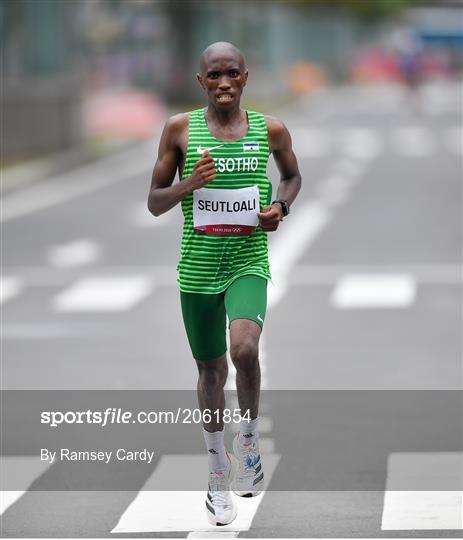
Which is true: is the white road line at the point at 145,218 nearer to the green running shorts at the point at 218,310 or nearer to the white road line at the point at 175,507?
the white road line at the point at 175,507

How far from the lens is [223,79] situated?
6508mm

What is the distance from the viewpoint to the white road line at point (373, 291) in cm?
1416

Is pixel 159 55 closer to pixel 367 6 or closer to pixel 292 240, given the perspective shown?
pixel 292 240

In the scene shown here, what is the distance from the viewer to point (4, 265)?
17.2m

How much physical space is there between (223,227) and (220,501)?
3.36ft

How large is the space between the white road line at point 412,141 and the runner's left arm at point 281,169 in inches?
1110

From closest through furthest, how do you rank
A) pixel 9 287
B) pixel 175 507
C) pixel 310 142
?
pixel 175 507
pixel 9 287
pixel 310 142

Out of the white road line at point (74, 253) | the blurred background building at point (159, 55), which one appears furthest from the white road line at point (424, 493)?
the blurred background building at point (159, 55)

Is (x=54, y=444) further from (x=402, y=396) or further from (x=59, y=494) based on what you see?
(x=402, y=396)

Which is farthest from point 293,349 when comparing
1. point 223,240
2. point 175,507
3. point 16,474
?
point 223,240

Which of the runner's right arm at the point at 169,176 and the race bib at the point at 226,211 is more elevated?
the runner's right arm at the point at 169,176

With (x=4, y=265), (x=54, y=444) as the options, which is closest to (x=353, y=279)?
(x=4, y=265)

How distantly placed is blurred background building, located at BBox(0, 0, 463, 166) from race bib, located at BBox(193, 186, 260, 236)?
24036 millimetres

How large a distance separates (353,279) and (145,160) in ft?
61.1
